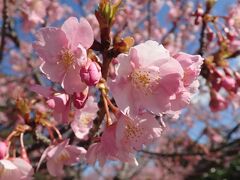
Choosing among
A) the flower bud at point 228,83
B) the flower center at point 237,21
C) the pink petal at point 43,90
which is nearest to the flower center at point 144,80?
the pink petal at point 43,90

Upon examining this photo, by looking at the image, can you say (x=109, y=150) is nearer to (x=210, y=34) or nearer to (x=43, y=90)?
(x=43, y=90)

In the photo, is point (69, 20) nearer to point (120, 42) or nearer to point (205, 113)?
point (120, 42)

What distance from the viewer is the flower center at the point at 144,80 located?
1.39 m

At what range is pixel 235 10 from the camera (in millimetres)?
2912

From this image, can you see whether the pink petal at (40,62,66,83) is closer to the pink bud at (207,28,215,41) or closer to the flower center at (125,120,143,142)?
the flower center at (125,120,143,142)

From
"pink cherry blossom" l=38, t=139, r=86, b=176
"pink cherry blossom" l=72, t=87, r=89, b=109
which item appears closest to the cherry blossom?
"pink cherry blossom" l=72, t=87, r=89, b=109

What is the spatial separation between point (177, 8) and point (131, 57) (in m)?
6.32

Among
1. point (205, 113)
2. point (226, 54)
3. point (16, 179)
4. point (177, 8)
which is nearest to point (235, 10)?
point (226, 54)

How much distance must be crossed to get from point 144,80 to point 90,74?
24 cm

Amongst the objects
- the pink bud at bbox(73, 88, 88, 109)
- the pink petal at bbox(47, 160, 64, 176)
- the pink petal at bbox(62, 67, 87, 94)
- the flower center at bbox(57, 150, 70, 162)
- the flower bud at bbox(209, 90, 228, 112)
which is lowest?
the flower bud at bbox(209, 90, 228, 112)

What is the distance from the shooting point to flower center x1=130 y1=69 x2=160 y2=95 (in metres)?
1.39

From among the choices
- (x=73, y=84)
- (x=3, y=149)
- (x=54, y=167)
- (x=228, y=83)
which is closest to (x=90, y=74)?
(x=73, y=84)

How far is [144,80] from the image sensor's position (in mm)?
1396

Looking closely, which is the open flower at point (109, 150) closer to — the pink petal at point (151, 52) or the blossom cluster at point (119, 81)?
the blossom cluster at point (119, 81)
